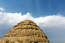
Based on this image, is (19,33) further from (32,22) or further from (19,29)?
(32,22)

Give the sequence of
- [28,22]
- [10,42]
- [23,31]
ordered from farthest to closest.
Result: [28,22], [23,31], [10,42]

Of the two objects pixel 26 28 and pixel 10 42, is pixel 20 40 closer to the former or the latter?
pixel 10 42

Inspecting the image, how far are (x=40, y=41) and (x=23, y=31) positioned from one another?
14.9 feet

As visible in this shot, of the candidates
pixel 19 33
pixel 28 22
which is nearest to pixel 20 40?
pixel 19 33

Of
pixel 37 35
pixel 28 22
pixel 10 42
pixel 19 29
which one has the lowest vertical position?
pixel 10 42

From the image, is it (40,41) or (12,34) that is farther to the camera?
(12,34)

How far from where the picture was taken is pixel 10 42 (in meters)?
18.7

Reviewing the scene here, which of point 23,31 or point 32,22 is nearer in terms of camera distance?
point 23,31

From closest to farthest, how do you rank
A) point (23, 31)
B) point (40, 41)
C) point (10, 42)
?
point (10, 42) → point (40, 41) → point (23, 31)

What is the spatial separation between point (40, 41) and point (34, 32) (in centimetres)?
274

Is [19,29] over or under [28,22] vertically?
under

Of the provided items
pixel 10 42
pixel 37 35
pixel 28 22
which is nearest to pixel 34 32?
pixel 37 35

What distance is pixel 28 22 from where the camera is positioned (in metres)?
25.3

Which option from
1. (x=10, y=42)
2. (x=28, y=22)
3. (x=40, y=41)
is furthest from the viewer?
(x=28, y=22)
